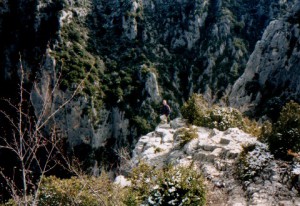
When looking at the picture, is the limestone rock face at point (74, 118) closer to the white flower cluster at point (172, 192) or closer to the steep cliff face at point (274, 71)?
the steep cliff face at point (274, 71)

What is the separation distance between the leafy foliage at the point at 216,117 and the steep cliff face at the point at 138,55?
872 inches

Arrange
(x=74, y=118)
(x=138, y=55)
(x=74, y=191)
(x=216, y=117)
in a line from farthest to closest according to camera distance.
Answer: (x=138, y=55) → (x=74, y=118) → (x=216, y=117) → (x=74, y=191)

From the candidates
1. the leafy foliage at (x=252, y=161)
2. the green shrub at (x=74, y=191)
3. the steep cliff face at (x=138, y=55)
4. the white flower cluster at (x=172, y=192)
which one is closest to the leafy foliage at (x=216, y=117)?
the leafy foliage at (x=252, y=161)

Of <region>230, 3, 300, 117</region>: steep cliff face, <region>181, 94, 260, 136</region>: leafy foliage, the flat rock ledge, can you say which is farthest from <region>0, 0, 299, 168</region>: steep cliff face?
the flat rock ledge

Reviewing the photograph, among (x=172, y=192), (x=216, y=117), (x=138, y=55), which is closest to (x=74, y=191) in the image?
(x=172, y=192)

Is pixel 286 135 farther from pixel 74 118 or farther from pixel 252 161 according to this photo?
pixel 74 118

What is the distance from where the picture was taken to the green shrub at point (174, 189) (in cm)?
796

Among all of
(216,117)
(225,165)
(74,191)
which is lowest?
(74,191)

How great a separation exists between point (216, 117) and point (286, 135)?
6559 millimetres

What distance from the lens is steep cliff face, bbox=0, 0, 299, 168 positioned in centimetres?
4312

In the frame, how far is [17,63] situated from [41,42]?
6229 mm

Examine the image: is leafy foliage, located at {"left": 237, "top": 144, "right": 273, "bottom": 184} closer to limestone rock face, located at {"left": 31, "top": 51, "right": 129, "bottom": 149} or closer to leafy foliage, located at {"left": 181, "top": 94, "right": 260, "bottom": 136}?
leafy foliage, located at {"left": 181, "top": 94, "right": 260, "bottom": 136}

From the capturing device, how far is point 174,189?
7961mm

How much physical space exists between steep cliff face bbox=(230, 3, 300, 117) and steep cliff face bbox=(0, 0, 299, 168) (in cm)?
13
